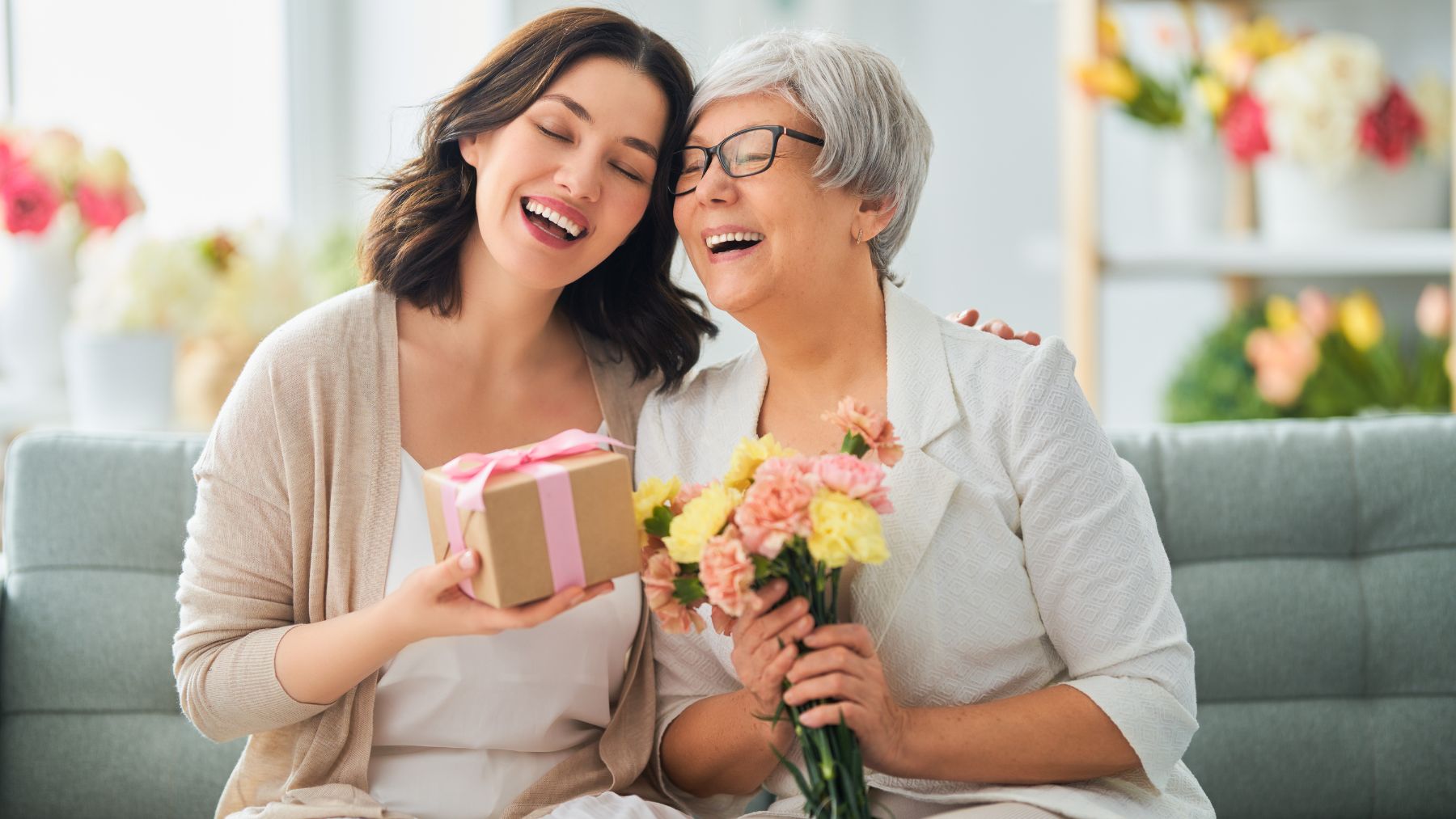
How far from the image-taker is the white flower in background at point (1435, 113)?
2.92 meters

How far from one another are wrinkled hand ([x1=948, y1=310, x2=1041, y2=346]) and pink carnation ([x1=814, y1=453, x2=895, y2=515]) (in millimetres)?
550

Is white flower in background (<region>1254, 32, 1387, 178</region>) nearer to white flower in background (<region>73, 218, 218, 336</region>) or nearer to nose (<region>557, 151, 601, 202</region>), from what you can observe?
nose (<region>557, 151, 601, 202</region>)

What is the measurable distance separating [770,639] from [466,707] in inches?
19.8

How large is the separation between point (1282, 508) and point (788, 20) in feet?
8.95

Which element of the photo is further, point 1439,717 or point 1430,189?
point 1430,189

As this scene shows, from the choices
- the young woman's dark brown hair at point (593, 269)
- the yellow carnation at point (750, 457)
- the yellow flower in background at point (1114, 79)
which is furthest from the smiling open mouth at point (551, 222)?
the yellow flower in background at point (1114, 79)

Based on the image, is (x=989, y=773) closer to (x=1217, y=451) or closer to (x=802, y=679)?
(x=802, y=679)

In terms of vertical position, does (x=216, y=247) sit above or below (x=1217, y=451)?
above

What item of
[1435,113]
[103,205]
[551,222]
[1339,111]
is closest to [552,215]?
[551,222]

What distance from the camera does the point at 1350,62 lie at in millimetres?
2904

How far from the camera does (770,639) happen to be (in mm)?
1393

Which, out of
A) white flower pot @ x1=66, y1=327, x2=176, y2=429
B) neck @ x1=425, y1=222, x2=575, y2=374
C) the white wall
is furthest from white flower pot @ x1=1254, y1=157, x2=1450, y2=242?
white flower pot @ x1=66, y1=327, x2=176, y2=429

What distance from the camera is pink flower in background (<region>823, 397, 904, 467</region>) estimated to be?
1.36 metres

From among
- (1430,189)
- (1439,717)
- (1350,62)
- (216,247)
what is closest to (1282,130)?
(1350,62)
